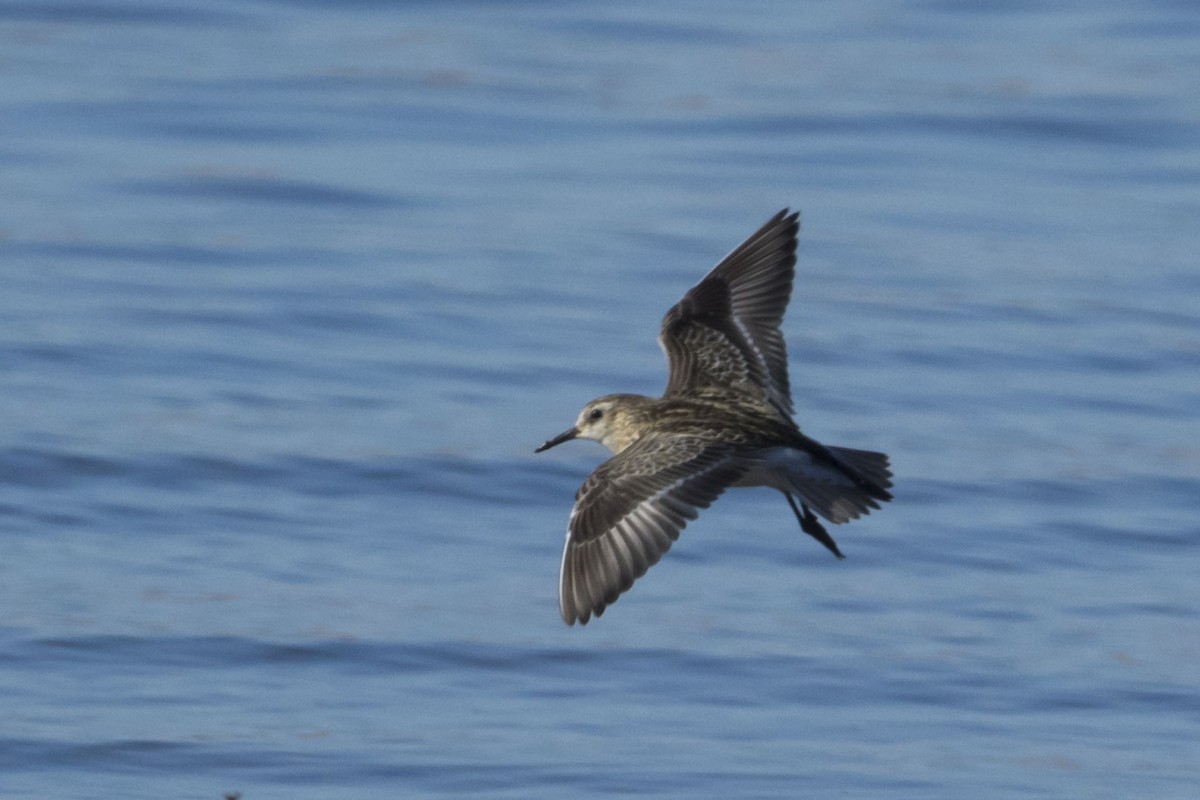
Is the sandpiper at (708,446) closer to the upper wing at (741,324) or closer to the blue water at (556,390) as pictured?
the upper wing at (741,324)

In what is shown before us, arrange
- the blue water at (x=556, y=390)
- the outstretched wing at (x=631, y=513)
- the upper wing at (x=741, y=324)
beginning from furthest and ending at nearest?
the blue water at (x=556, y=390) < the upper wing at (x=741, y=324) < the outstretched wing at (x=631, y=513)

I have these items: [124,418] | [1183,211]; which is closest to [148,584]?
[124,418]

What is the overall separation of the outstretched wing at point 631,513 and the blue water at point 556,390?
1108 mm

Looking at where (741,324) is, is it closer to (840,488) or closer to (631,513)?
(840,488)

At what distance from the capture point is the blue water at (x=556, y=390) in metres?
8.02

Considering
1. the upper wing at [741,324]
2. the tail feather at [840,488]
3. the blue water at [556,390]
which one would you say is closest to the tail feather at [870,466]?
the tail feather at [840,488]

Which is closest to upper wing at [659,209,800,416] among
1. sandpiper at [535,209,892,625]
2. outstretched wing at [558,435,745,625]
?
sandpiper at [535,209,892,625]

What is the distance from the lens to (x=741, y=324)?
26.6 feet

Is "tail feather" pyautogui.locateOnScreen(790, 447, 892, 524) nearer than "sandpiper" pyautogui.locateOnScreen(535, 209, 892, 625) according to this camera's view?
No

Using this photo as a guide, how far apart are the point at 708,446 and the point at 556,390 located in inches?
184

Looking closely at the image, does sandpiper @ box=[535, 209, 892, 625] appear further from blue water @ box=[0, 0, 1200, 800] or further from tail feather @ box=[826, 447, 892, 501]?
blue water @ box=[0, 0, 1200, 800]

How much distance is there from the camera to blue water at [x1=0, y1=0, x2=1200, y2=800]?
26.3ft

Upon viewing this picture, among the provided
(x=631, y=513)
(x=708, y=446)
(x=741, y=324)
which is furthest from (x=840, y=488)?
(x=741, y=324)

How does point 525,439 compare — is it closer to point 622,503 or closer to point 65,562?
point 65,562
